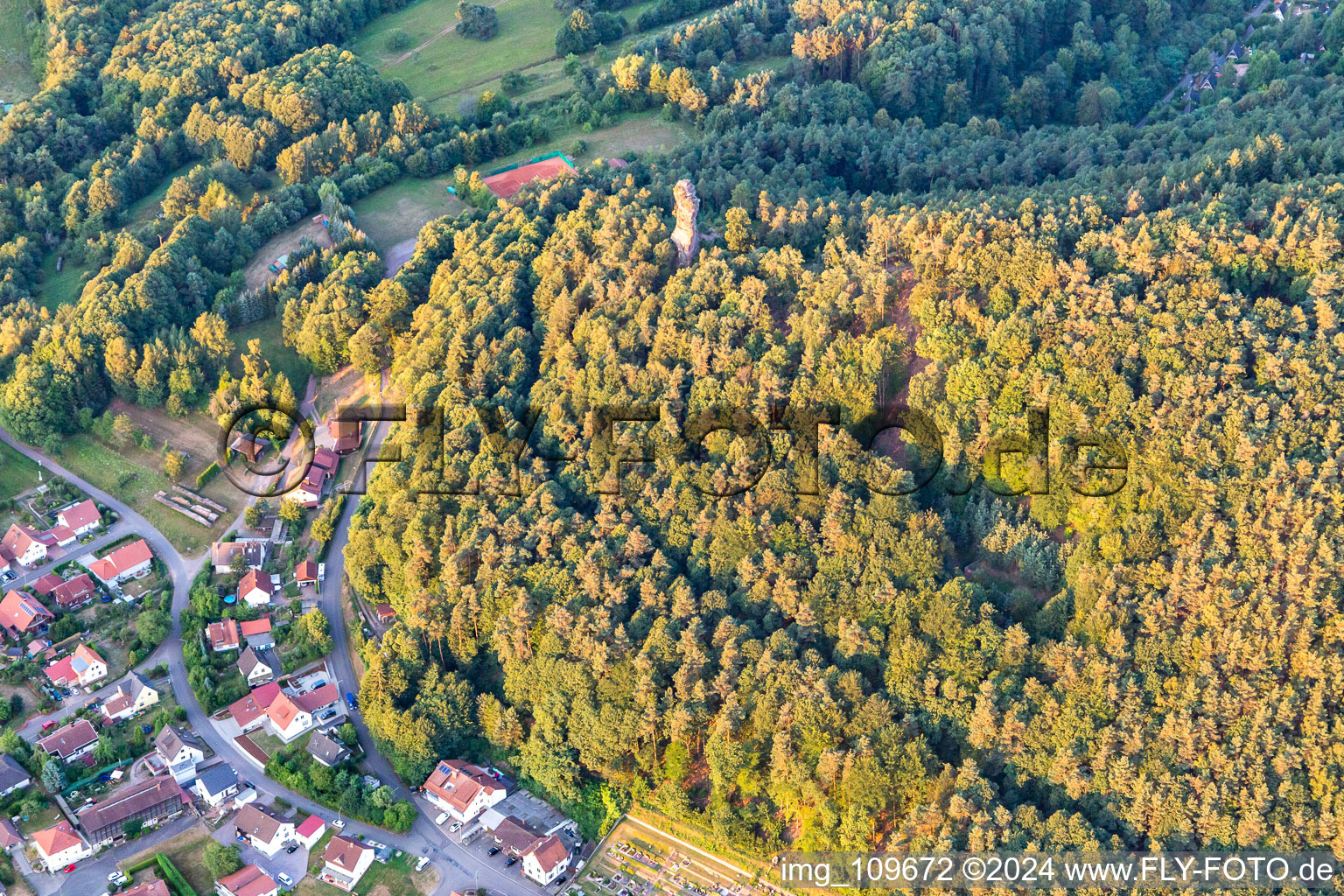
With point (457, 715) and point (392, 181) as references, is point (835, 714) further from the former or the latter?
point (392, 181)

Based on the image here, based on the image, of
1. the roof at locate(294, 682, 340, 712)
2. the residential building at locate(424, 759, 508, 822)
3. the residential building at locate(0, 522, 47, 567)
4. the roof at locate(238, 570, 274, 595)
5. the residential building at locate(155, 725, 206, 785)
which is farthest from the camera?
the residential building at locate(0, 522, 47, 567)

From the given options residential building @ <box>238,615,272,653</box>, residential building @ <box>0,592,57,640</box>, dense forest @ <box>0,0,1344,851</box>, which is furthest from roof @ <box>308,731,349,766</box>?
residential building @ <box>0,592,57,640</box>

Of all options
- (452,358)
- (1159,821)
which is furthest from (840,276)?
(1159,821)

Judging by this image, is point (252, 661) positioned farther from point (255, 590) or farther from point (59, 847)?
point (59, 847)

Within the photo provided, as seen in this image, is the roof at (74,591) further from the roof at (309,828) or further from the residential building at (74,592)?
the roof at (309,828)

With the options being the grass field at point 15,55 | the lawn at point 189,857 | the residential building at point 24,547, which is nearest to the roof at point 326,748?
the lawn at point 189,857

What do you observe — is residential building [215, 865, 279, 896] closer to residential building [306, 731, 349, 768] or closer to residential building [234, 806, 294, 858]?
residential building [234, 806, 294, 858]
